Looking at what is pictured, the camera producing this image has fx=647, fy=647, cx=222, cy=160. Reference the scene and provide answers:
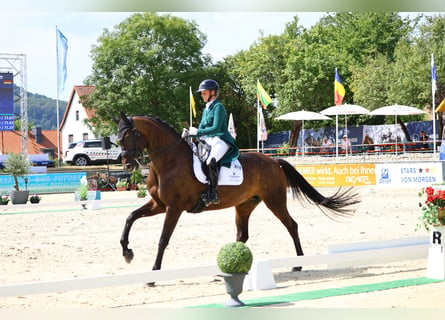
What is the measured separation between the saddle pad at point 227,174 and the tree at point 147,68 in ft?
119

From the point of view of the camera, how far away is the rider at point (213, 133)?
8.04 m

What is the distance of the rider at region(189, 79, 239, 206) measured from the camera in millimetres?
8039

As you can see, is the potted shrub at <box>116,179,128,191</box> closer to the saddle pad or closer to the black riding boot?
the saddle pad

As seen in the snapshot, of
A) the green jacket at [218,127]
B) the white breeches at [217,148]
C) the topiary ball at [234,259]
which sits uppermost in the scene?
the green jacket at [218,127]

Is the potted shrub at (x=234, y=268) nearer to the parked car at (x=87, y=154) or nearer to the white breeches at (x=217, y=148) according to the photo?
the white breeches at (x=217, y=148)

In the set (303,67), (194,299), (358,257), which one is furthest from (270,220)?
(303,67)

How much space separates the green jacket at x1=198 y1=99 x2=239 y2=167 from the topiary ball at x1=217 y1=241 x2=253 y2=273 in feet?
6.74

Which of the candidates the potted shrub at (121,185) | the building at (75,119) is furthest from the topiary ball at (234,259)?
the building at (75,119)

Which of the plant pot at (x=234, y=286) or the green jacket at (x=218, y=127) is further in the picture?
the green jacket at (x=218, y=127)

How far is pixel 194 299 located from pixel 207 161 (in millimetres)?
1987

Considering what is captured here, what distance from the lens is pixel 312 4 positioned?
8750 mm

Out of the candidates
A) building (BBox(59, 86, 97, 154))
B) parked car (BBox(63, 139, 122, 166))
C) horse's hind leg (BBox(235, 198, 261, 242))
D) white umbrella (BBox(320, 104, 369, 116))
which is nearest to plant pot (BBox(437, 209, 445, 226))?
horse's hind leg (BBox(235, 198, 261, 242))

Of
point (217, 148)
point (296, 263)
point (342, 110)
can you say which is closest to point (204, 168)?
point (217, 148)

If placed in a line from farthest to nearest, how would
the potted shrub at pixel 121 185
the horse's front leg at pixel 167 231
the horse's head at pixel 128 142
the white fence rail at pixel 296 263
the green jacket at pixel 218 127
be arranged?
1. the potted shrub at pixel 121 185
2. the green jacket at pixel 218 127
3. the horse's head at pixel 128 142
4. the horse's front leg at pixel 167 231
5. the white fence rail at pixel 296 263
